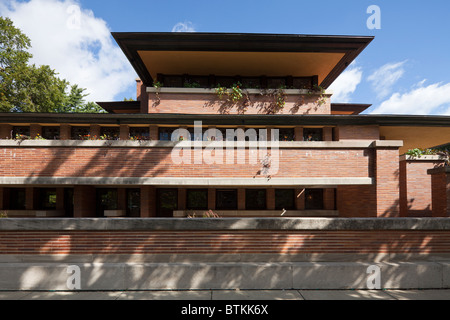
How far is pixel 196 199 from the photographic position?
13.5 metres

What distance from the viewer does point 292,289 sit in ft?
19.7

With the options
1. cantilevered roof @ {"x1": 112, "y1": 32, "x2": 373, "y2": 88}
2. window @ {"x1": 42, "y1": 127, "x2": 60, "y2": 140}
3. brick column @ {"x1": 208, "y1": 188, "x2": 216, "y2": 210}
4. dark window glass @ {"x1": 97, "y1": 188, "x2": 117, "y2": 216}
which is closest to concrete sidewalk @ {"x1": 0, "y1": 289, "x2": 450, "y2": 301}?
brick column @ {"x1": 208, "y1": 188, "x2": 216, "y2": 210}

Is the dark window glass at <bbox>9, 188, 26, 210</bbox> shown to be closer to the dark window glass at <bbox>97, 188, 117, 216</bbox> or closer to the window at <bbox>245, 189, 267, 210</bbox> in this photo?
the dark window glass at <bbox>97, 188, 117, 216</bbox>

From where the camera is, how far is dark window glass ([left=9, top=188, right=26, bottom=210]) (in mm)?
13133

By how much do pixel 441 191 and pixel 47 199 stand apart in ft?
65.1

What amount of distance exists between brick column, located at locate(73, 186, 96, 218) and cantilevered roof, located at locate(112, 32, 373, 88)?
27.8ft

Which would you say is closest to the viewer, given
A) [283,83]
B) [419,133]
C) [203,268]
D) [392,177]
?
[203,268]

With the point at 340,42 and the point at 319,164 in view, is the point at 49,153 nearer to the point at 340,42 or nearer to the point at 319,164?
the point at 319,164

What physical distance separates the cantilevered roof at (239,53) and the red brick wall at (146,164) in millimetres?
6678

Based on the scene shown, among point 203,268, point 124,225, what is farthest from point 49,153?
point 203,268

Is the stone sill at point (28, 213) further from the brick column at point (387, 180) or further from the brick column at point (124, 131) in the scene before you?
the brick column at point (387, 180)

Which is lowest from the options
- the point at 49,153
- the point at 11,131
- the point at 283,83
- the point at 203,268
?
the point at 203,268

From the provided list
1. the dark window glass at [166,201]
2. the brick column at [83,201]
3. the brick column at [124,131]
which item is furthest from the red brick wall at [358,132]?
the brick column at [83,201]
